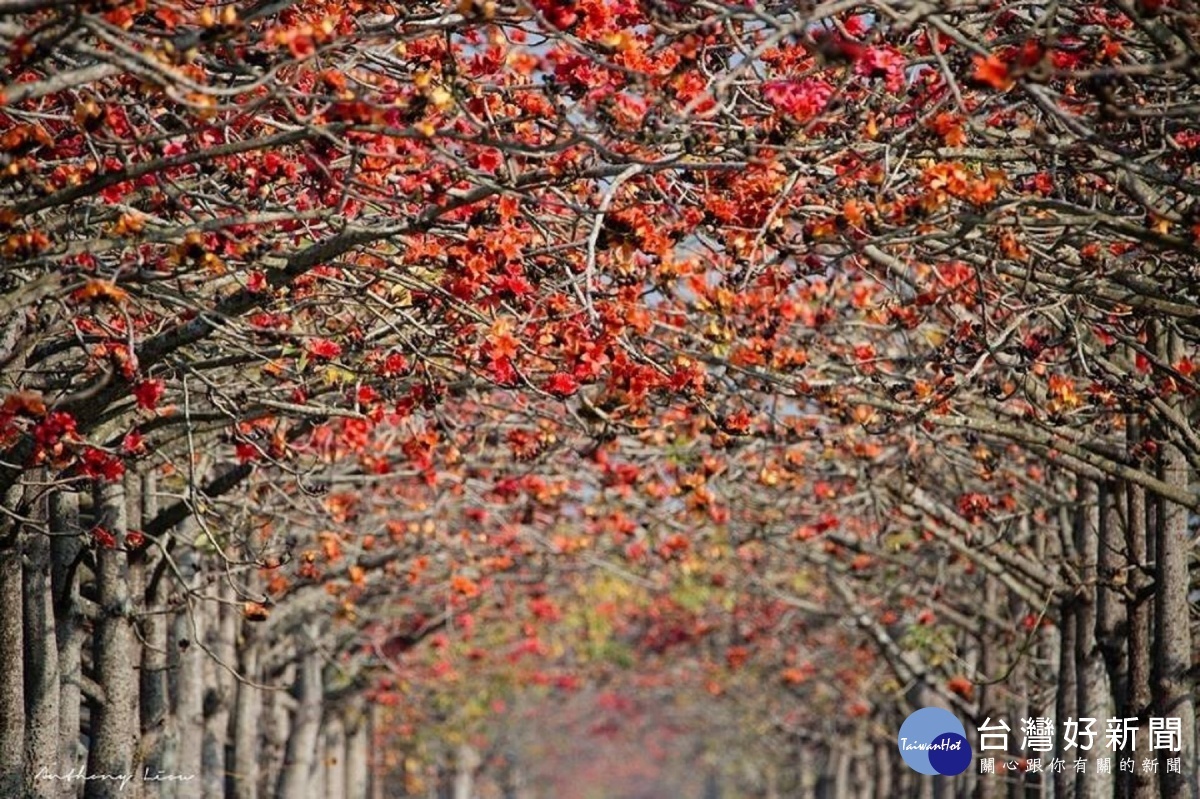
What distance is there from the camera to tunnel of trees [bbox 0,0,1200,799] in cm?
960

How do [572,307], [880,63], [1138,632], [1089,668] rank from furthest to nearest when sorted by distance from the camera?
[1089,668] → [1138,632] → [572,307] → [880,63]

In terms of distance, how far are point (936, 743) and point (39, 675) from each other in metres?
14.8

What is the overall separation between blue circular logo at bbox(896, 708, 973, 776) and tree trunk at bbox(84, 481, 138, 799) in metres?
12.6

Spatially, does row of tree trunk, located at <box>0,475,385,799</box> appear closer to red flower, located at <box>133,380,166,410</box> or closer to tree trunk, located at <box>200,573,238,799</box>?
tree trunk, located at <box>200,573,238,799</box>

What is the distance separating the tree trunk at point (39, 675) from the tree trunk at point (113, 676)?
28.6 inches

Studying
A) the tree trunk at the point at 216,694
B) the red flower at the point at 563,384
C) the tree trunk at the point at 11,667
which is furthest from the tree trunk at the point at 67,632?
the tree trunk at the point at 216,694

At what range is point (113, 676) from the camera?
48.6 feet

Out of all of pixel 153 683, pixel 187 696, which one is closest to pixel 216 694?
pixel 187 696

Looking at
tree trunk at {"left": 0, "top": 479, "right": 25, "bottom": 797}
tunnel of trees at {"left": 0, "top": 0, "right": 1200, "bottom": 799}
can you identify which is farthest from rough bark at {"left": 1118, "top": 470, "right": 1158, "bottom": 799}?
tree trunk at {"left": 0, "top": 479, "right": 25, "bottom": 797}

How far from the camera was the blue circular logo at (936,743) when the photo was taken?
2467cm

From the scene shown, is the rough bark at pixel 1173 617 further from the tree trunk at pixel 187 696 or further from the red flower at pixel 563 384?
the tree trunk at pixel 187 696

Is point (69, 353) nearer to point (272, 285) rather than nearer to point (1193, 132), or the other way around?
point (272, 285)

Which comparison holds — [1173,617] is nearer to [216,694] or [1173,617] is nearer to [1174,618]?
[1174,618]

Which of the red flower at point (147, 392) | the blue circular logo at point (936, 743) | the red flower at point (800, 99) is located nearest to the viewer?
the red flower at point (800, 99)
